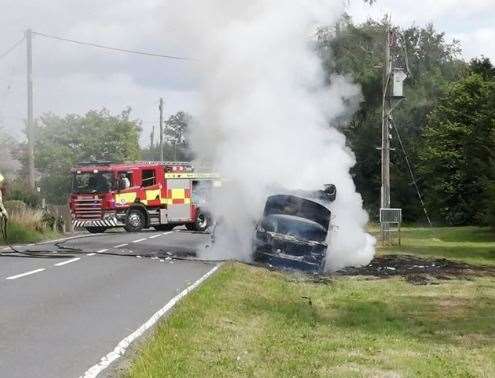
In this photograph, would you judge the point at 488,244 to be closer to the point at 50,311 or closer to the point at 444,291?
the point at 444,291

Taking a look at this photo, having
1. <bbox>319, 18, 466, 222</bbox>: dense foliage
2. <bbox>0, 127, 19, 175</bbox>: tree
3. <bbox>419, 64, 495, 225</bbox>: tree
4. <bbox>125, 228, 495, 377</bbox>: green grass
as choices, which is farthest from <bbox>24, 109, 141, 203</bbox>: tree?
<bbox>125, 228, 495, 377</bbox>: green grass

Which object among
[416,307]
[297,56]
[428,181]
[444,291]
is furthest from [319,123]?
[428,181]

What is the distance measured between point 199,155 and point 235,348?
14562mm

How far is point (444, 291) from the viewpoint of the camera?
50.1 ft

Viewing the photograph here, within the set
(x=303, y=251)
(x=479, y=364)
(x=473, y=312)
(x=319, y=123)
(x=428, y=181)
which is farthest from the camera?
(x=428, y=181)

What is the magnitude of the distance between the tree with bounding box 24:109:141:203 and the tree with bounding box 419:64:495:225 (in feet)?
89.8

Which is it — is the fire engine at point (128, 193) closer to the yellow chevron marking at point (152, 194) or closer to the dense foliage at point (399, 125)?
the yellow chevron marking at point (152, 194)

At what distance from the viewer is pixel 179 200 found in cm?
3525

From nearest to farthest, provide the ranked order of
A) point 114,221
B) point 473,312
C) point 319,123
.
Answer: point 473,312
point 319,123
point 114,221

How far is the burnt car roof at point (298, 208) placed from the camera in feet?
62.5

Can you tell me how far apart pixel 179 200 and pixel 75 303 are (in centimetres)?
2363

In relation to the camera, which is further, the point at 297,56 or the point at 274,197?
the point at 297,56

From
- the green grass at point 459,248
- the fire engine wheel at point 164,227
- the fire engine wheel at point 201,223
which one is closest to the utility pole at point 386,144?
the green grass at point 459,248

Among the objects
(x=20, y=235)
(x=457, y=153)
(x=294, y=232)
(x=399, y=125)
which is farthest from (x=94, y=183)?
(x=399, y=125)
